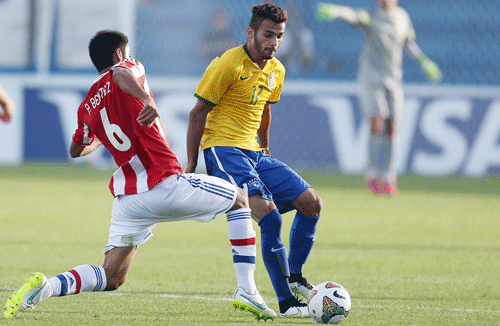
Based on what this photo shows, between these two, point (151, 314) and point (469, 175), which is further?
point (469, 175)

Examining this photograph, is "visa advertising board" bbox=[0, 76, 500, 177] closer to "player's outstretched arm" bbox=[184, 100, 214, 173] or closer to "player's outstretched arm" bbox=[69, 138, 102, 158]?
"player's outstretched arm" bbox=[184, 100, 214, 173]

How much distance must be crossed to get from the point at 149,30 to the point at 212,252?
9.45 m

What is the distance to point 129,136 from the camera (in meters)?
4.50

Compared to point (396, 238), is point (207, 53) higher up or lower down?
higher up

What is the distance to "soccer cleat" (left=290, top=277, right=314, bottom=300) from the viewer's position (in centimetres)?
534

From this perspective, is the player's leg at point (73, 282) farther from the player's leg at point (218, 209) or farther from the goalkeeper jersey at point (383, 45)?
the goalkeeper jersey at point (383, 45)

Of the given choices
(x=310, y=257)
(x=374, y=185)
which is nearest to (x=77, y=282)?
(x=310, y=257)

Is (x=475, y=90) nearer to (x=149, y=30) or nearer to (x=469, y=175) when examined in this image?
(x=469, y=175)

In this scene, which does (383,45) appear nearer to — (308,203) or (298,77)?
(298,77)

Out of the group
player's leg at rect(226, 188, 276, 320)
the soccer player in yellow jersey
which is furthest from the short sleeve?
player's leg at rect(226, 188, 276, 320)

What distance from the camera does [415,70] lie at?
1568 cm

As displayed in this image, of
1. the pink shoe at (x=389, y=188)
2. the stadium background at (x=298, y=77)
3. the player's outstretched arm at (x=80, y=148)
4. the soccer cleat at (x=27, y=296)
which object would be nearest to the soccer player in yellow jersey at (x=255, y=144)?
the player's outstretched arm at (x=80, y=148)

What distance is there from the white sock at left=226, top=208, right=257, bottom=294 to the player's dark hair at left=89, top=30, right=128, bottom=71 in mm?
1048

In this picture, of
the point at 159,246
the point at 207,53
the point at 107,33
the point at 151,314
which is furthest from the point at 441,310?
the point at 207,53
